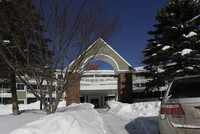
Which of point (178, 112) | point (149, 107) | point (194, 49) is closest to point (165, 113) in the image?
point (178, 112)

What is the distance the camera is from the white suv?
8.34 ft

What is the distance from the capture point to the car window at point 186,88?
2.84m

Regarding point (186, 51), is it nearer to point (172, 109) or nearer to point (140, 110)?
point (140, 110)

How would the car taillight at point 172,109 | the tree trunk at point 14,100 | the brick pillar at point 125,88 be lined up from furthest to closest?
the brick pillar at point 125,88
the tree trunk at point 14,100
the car taillight at point 172,109

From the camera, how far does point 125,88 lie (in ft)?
57.9

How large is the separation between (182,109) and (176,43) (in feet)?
41.8

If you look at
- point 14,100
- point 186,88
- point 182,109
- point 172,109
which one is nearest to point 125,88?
point 14,100

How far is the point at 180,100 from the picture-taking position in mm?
2723

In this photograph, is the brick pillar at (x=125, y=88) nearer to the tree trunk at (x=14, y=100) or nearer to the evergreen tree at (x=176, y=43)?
the evergreen tree at (x=176, y=43)

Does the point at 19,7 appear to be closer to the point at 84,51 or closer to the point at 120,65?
the point at 84,51

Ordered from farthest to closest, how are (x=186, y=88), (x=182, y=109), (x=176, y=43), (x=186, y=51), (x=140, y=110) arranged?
(x=176, y=43) → (x=186, y=51) → (x=140, y=110) → (x=186, y=88) → (x=182, y=109)

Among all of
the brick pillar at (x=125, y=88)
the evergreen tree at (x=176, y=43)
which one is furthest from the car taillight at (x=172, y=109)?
the brick pillar at (x=125, y=88)

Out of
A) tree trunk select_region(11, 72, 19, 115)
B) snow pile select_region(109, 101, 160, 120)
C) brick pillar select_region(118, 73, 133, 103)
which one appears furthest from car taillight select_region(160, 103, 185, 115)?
brick pillar select_region(118, 73, 133, 103)

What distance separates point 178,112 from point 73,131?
9.57 feet
